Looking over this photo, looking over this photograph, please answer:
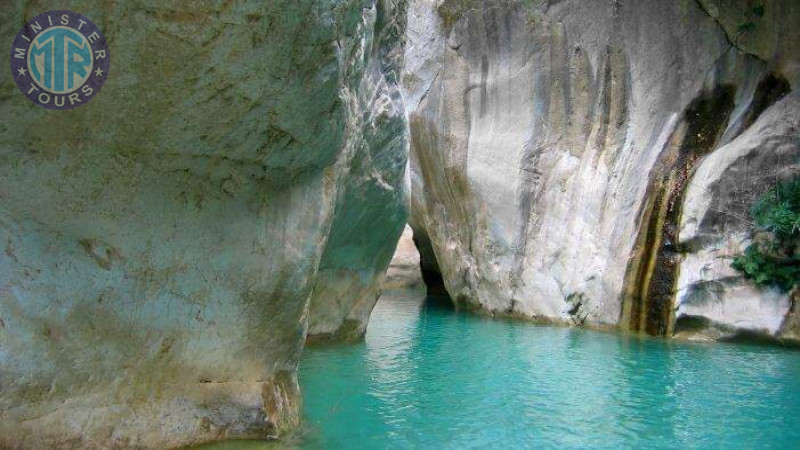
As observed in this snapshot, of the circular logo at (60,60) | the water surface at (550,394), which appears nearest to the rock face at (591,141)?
the water surface at (550,394)

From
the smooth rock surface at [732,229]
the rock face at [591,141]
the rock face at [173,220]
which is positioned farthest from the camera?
the rock face at [591,141]

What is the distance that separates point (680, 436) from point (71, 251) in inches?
176

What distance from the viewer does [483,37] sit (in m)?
14.2

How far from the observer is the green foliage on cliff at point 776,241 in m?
9.29

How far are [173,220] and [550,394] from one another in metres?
4.14

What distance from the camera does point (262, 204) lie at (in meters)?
4.11

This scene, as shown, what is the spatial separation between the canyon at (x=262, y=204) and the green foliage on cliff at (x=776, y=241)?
0.68ft

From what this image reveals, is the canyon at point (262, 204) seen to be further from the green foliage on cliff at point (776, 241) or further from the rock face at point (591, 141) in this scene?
the green foliage on cliff at point (776, 241)

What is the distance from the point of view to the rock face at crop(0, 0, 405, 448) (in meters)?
3.15

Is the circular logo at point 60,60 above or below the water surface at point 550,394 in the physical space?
above

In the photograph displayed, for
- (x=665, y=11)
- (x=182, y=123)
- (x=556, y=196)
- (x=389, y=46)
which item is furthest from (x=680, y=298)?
(x=182, y=123)

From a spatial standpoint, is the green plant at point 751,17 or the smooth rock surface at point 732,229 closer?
the smooth rock surface at point 732,229

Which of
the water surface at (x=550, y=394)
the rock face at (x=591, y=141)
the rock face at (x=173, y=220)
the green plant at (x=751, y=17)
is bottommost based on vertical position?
the water surface at (x=550, y=394)

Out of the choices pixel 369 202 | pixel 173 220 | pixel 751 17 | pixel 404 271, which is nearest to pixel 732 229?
pixel 751 17
